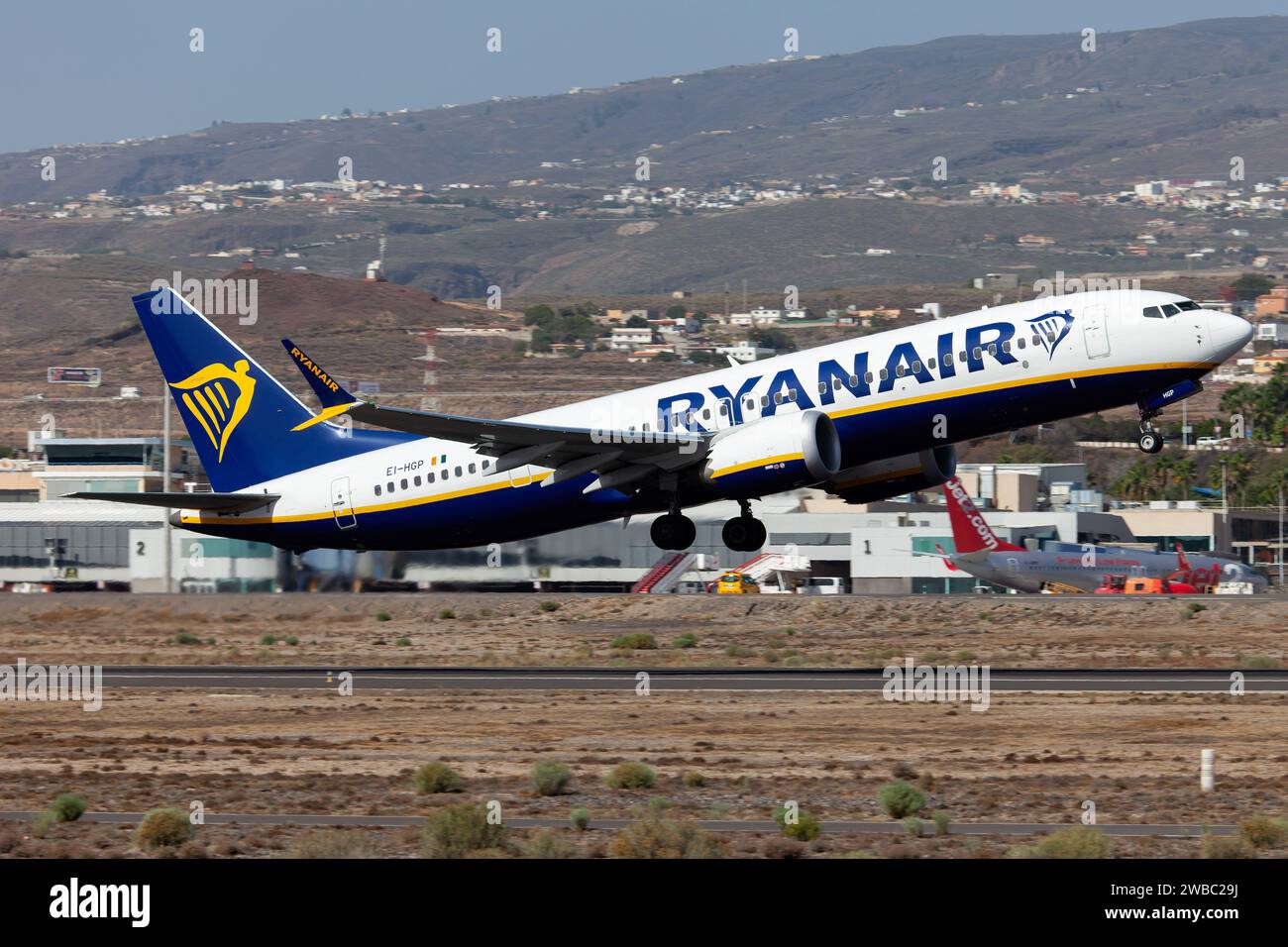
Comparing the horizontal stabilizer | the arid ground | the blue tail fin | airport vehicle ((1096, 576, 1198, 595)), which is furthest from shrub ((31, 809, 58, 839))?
airport vehicle ((1096, 576, 1198, 595))

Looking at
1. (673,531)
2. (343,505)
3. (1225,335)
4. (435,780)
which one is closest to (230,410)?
(343,505)

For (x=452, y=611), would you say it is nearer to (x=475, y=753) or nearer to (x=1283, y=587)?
(x=475, y=753)

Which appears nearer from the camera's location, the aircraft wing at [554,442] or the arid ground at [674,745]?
the arid ground at [674,745]

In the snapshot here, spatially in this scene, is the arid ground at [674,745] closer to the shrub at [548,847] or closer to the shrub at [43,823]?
the shrub at [43,823]

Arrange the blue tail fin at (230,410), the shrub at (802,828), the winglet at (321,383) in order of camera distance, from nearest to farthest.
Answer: the shrub at (802,828) → the winglet at (321,383) → the blue tail fin at (230,410)

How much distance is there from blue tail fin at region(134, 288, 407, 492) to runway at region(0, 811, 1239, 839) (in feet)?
63.9

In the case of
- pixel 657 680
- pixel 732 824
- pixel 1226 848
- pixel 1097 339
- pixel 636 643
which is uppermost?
pixel 1097 339

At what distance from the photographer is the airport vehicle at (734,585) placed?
8116 centimetres

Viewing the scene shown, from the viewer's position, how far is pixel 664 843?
2078 centimetres

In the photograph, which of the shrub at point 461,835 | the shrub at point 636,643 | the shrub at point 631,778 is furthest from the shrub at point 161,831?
the shrub at point 636,643

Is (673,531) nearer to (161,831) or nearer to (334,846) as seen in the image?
(161,831)

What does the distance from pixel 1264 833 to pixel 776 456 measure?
16.7 meters

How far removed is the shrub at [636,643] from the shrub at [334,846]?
1353 inches
